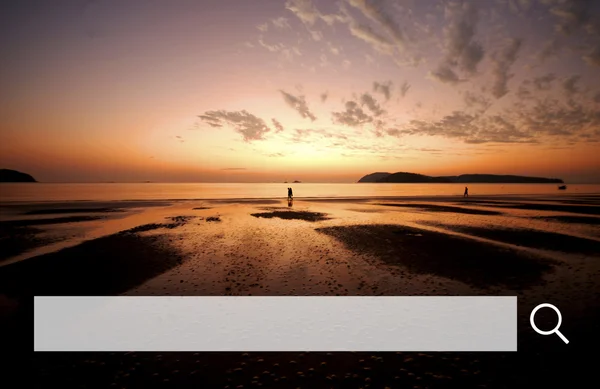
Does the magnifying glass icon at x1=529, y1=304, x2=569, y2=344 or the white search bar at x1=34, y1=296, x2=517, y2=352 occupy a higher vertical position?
the magnifying glass icon at x1=529, y1=304, x2=569, y2=344

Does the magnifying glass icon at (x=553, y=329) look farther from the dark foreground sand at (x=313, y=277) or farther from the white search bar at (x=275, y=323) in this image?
the white search bar at (x=275, y=323)

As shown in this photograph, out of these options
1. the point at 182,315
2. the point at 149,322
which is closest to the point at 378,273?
the point at 182,315

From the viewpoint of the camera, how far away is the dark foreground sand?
25.0ft

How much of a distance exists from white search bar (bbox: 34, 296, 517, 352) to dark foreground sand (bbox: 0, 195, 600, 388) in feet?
1.61

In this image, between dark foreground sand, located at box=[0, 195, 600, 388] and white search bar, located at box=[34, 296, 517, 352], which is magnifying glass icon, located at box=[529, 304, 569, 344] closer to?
dark foreground sand, located at box=[0, 195, 600, 388]

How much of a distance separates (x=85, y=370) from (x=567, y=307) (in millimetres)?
16593

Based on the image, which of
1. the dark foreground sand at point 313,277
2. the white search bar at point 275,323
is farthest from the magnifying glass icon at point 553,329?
the white search bar at point 275,323

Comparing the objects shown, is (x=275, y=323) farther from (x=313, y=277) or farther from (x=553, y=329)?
(x=553, y=329)

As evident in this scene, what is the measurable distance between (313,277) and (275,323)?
15.9 ft

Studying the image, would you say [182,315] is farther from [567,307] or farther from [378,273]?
[567,307]

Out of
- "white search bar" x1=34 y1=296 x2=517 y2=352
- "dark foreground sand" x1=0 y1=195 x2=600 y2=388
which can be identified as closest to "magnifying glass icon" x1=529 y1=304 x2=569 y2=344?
"dark foreground sand" x1=0 y1=195 x2=600 y2=388

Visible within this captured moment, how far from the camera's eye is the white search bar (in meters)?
9.12

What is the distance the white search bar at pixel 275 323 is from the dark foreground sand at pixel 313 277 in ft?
1.61

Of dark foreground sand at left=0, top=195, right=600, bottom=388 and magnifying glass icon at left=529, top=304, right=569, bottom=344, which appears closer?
dark foreground sand at left=0, top=195, right=600, bottom=388
